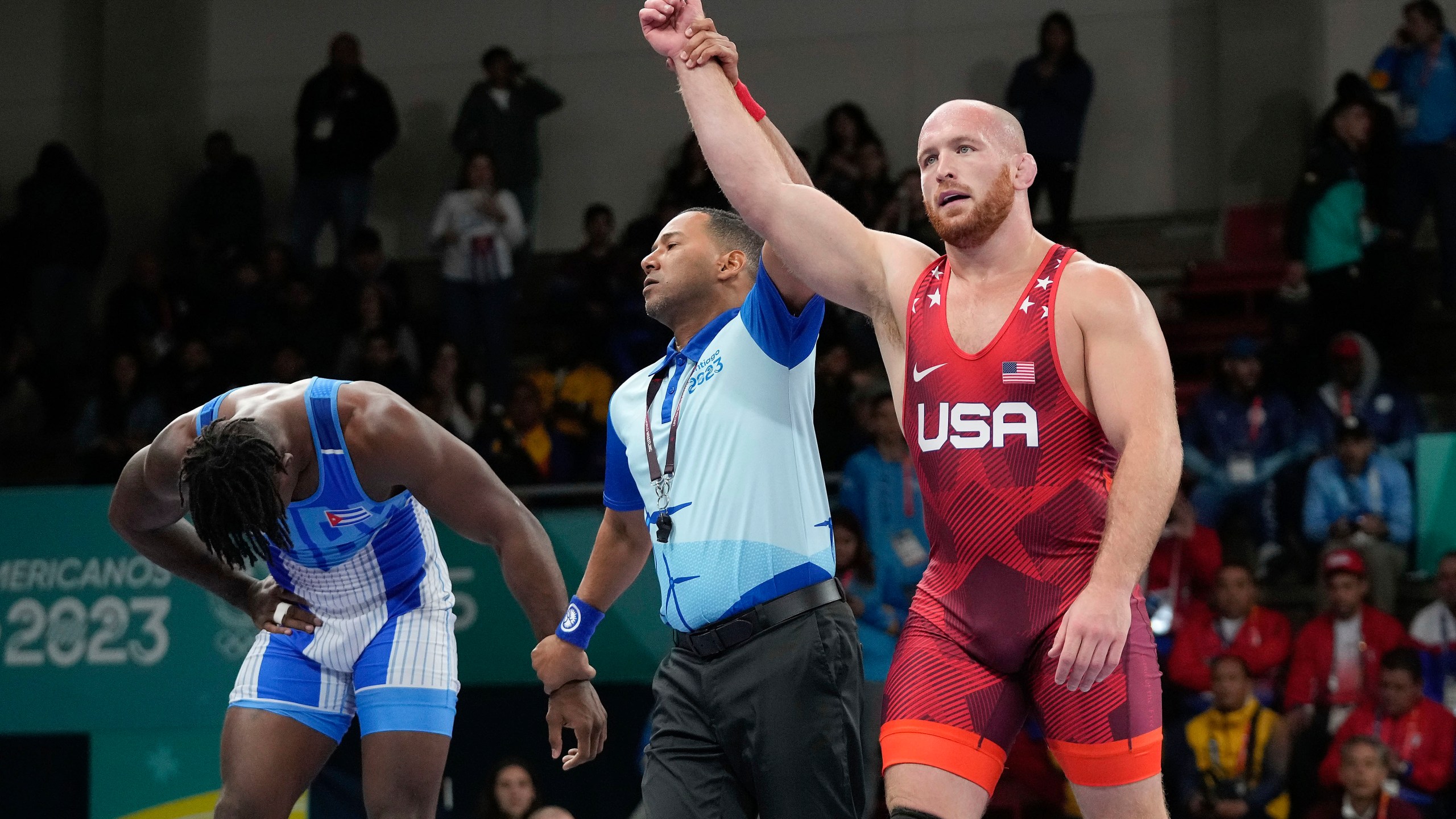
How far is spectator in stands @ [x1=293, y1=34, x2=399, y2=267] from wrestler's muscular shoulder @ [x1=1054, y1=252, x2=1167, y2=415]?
1030cm

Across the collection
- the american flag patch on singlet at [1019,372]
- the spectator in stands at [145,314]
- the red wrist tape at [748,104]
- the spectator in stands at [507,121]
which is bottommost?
the american flag patch on singlet at [1019,372]

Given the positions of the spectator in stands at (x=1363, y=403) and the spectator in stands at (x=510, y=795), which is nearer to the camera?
the spectator in stands at (x=510, y=795)

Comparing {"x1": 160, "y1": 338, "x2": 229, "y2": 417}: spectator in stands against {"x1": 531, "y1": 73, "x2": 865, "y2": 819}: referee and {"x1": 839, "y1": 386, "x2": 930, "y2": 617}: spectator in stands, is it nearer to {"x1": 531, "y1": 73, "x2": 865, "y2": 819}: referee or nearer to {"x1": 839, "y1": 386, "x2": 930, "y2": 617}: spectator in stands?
{"x1": 839, "y1": 386, "x2": 930, "y2": 617}: spectator in stands

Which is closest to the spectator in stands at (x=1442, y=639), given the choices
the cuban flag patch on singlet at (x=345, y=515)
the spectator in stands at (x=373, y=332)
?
the cuban flag patch on singlet at (x=345, y=515)

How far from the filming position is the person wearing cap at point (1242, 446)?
9.22 metres

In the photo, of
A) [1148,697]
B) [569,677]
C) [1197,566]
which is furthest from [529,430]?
[1148,697]

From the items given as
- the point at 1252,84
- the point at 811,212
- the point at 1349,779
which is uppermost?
the point at 1252,84

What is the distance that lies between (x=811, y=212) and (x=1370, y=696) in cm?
547

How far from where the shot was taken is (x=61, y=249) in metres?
13.1

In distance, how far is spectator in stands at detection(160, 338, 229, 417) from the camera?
11.4 metres

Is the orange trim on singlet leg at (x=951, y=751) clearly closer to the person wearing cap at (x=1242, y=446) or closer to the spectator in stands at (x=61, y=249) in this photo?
the person wearing cap at (x=1242, y=446)

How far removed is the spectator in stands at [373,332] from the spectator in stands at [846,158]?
126 inches

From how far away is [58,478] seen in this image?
42.4 ft

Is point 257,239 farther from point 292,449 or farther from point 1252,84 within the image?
point 292,449
